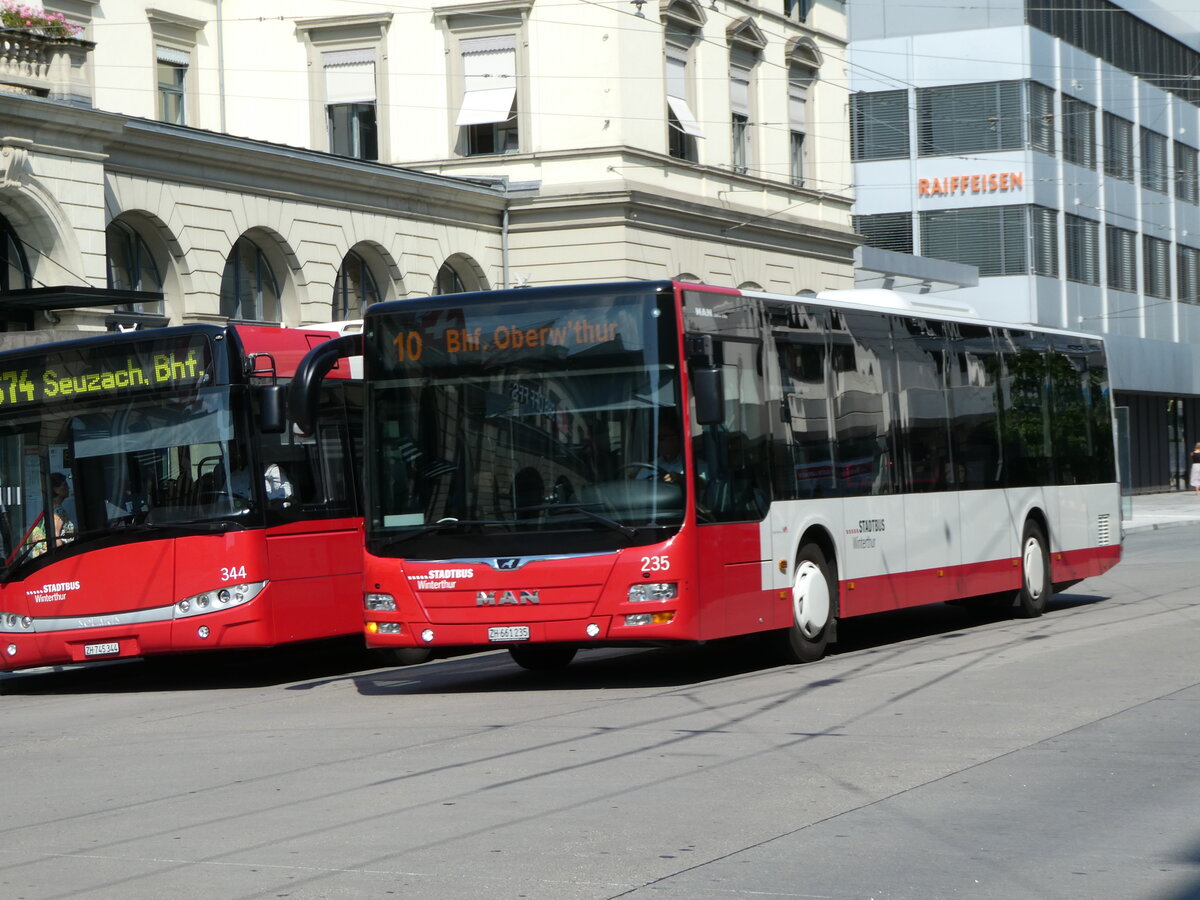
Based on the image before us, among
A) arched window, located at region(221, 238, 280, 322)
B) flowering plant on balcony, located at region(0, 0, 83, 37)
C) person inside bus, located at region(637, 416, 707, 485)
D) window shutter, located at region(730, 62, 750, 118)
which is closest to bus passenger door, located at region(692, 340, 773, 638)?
person inside bus, located at region(637, 416, 707, 485)

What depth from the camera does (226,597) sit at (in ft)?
47.7

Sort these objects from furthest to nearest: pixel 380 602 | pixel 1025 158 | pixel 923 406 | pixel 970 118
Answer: pixel 970 118
pixel 1025 158
pixel 923 406
pixel 380 602

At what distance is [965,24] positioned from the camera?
2206 inches

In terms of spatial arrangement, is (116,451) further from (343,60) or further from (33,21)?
(343,60)

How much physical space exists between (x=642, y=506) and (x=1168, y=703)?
360cm

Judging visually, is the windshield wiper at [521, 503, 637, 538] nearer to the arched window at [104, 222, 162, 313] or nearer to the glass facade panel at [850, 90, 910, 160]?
the arched window at [104, 222, 162, 313]

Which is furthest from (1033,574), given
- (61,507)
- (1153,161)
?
(1153,161)

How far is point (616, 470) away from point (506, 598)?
116 cm

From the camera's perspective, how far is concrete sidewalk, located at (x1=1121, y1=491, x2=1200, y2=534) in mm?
41494

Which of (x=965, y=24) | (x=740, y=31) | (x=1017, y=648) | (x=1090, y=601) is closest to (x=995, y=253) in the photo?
(x=965, y=24)

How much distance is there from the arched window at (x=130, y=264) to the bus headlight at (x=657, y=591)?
52.4 feet

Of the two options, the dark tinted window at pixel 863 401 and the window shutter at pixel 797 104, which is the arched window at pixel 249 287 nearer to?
the window shutter at pixel 797 104

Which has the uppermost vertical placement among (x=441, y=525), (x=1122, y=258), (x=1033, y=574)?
(x=1122, y=258)

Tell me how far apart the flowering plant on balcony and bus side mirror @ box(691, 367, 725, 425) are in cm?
1428
